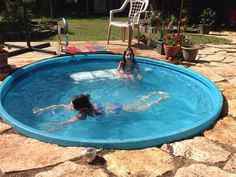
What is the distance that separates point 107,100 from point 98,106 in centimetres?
51

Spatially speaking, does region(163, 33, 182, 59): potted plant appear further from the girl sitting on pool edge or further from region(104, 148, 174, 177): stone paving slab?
region(104, 148, 174, 177): stone paving slab

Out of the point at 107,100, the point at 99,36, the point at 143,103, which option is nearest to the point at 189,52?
the point at 143,103

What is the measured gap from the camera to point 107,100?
5668 mm

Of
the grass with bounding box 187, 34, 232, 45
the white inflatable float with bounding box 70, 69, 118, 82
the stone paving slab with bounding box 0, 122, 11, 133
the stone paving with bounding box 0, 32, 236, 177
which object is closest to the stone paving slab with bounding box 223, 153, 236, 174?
the stone paving with bounding box 0, 32, 236, 177

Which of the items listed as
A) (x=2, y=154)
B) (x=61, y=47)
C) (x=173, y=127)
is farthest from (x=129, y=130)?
(x=61, y=47)

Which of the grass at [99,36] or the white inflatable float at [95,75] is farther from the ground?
the grass at [99,36]

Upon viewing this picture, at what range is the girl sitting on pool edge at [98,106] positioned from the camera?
467 cm

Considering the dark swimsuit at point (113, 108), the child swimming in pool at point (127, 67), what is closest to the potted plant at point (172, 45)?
the child swimming in pool at point (127, 67)

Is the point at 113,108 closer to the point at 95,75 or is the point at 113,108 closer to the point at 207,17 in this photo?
the point at 95,75

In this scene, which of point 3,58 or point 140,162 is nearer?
point 140,162

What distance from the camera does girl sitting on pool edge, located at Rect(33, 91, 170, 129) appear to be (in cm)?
467

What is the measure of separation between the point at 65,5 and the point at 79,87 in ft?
38.0

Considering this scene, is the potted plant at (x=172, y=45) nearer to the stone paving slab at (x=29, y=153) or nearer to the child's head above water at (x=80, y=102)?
the child's head above water at (x=80, y=102)

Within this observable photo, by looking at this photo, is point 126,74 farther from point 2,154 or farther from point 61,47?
point 2,154
